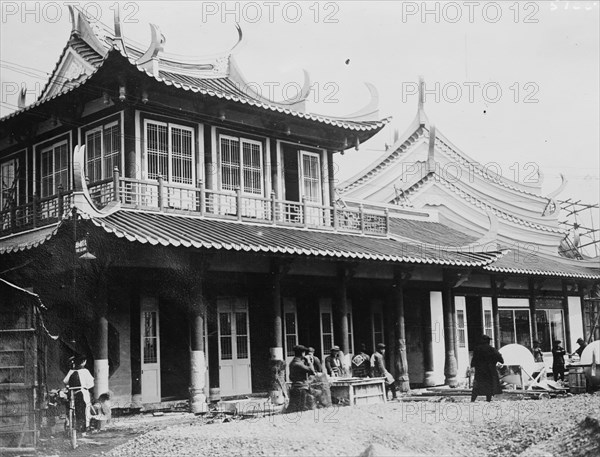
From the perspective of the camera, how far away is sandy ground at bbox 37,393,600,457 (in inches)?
393

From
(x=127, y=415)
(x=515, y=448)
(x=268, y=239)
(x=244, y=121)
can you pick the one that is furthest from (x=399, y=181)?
(x=515, y=448)

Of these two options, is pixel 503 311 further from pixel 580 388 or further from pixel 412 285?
pixel 580 388

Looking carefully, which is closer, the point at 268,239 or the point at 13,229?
the point at 268,239

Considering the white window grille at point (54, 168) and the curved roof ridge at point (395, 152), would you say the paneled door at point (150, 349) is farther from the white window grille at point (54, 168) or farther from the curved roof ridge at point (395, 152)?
the curved roof ridge at point (395, 152)

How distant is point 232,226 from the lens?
1694 centimetres

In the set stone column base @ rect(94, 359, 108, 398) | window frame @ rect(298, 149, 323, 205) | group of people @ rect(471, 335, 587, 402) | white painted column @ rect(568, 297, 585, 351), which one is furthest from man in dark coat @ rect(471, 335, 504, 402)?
white painted column @ rect(568, 297, 585, 351)

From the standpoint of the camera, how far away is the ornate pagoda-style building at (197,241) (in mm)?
15242

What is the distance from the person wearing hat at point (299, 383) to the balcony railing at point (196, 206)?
4.78 metres

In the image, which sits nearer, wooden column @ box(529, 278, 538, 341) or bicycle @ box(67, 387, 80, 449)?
bicycle @ box(67, 387, 80, 449)

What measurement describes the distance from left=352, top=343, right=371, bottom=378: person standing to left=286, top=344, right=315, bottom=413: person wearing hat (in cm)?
412

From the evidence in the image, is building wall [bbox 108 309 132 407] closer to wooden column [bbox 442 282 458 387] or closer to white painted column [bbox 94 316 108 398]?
white painted column [bbox 94 316 108 398]

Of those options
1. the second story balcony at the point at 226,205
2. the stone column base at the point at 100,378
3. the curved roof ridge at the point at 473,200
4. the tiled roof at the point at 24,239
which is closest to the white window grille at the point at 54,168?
the tiled roof at the point at 24,239

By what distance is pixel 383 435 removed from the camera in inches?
414

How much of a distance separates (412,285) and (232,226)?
243 inches
